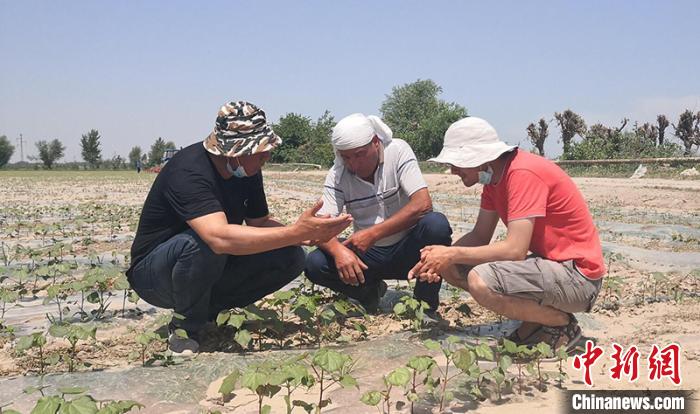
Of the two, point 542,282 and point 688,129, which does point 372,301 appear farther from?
point 688,129

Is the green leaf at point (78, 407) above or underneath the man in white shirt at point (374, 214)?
underneath

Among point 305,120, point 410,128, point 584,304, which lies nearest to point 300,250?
point 584,304

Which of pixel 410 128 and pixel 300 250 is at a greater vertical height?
pixel 410 128

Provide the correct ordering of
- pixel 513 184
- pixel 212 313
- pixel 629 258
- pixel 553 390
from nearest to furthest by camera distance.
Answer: pixel 553 390, pixel 513 184, pixel 212 313, pixel 629 258

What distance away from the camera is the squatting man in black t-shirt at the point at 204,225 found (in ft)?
8.88

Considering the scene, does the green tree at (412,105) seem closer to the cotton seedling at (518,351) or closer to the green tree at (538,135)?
the green tree at (538,135)

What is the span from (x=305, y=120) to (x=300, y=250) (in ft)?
158

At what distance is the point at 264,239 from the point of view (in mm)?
2688

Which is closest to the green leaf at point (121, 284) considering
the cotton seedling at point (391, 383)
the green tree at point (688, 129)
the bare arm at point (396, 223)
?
the bare arm at point (396, 223)

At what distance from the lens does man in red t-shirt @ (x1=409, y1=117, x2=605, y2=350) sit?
8.74 ft

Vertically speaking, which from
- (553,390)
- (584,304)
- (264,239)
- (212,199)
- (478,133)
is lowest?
(553,390)

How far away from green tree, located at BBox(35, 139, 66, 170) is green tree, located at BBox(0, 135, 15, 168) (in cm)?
300

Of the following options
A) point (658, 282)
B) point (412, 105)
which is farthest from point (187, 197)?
point (412, 105)

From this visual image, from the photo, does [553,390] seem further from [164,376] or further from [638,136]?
[638,136]
